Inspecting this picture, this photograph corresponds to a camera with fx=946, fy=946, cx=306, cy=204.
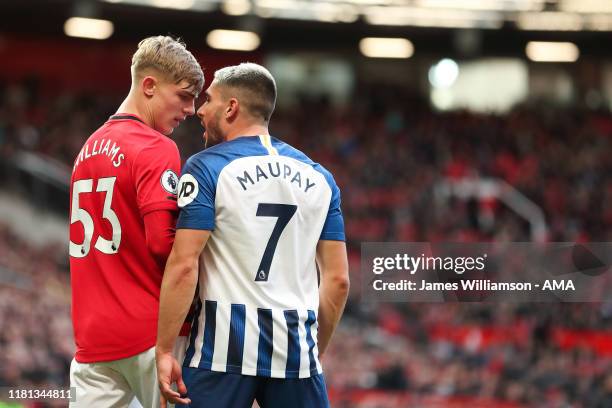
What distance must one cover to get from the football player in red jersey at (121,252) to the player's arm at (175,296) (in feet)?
0.39

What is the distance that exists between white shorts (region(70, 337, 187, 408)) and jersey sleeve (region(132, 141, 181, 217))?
1.48ft

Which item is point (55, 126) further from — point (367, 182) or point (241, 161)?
point (241, 161)

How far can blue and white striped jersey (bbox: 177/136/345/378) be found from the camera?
9.14 feet

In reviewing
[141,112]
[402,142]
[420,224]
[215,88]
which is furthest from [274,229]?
[402,142]

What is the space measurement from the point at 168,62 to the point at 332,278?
2.85 ft

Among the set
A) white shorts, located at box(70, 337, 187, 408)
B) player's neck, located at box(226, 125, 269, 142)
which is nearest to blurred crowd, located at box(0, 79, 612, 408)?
white shorts, located at box(70, 337, 187, 408)

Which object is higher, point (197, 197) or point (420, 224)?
point (420, 224)

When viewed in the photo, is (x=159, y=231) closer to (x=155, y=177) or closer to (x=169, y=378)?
(x=155, y=177)

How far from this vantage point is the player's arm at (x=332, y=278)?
2998 millimetres

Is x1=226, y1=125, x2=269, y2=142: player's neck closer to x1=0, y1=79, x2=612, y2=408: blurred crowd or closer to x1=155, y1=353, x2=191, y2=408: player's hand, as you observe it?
x1=155, y1=353, x2=191, y2=408: player's hand

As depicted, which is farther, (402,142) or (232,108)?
(402,142)

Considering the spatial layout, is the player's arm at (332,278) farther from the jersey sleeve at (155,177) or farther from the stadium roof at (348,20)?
the stadium roof at (348,20)

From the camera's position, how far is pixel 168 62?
9.96 feet

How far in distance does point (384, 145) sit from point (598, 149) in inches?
175
